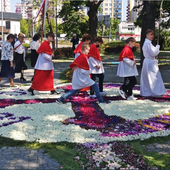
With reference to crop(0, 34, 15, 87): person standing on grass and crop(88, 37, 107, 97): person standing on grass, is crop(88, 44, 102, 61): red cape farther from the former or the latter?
crop(0, 34, 15, 87): person standing on grass

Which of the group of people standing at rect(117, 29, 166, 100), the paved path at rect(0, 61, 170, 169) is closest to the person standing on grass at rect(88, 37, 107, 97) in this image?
the group of people standing at rect(117, 29, 166, 100)

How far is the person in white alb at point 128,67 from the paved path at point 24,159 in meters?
4.62

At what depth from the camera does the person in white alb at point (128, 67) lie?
29.9 ft

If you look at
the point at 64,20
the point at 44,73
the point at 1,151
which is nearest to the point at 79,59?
the point at 44,73

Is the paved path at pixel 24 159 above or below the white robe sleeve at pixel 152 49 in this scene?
below

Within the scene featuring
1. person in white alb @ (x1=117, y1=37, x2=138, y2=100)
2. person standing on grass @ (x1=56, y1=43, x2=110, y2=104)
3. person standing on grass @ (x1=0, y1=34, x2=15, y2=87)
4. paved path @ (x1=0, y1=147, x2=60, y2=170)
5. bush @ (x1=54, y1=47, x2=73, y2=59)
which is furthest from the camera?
bush @ (x1=54, y1=47, x2=73, y2=59)

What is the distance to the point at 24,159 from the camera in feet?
15.7

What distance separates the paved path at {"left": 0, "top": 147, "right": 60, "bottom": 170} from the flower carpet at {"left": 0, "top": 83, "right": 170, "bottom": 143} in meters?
0.54

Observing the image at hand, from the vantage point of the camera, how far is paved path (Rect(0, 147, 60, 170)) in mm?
4516

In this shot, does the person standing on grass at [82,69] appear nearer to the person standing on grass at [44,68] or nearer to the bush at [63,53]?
the person standing on grass at [44,68]

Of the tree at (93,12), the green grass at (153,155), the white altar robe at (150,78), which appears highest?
the tree at (93,12)

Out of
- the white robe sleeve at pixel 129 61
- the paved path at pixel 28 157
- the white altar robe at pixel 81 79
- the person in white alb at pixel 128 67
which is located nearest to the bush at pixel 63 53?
the person in white alb at pixel 128 67

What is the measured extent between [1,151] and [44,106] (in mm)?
3149

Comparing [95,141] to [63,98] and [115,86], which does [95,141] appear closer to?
[63,98]
